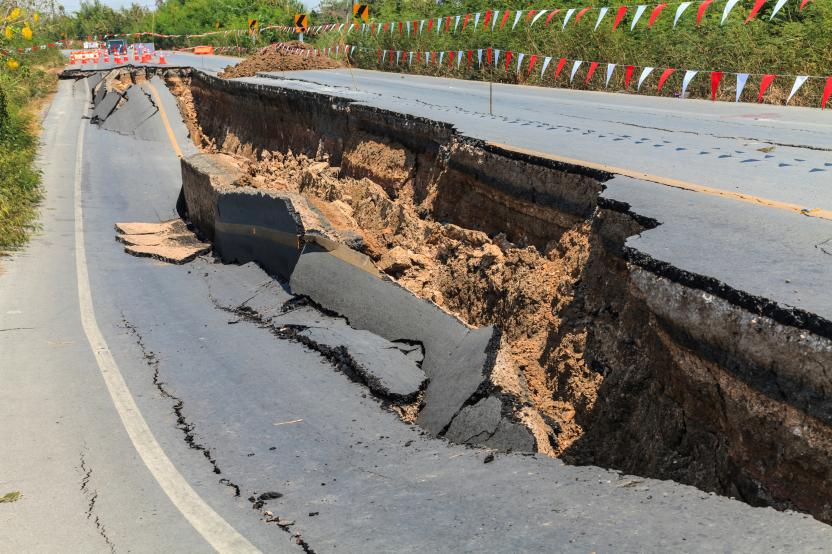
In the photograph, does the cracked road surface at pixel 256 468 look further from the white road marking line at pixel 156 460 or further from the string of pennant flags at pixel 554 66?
the string of pennant flags at pixel 554 66

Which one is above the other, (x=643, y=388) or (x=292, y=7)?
(x=292, y=7)

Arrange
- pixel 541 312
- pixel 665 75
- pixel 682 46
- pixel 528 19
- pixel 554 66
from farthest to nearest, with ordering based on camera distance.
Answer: pixel 528 19 < pixel 554 66 < pixel 682 46 < pixel 665 75 < pixel 541 312

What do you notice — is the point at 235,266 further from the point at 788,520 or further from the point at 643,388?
the point at 788,520

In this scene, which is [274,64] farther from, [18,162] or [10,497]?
[10,497]

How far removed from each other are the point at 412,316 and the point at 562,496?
351 cm

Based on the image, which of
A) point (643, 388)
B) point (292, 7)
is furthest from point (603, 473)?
point (292, 7)

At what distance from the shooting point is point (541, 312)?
24.2 ft

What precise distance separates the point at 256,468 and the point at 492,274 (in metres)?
3.42

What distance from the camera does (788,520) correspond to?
384 cm

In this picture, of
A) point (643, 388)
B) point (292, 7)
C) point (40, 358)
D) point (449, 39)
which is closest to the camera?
point (643, 388)

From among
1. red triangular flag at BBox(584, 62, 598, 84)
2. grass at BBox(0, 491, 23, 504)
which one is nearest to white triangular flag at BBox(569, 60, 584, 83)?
red triangular flag at BBox(584, 62, 598, 84)

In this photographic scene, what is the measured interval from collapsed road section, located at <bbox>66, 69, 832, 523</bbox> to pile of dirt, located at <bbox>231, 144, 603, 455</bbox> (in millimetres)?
22

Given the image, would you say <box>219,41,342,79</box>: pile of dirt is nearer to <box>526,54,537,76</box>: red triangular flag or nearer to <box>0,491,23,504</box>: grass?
<box>526,54,537,76</box>: red triangular flag

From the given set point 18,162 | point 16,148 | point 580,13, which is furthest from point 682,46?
point 16,148
